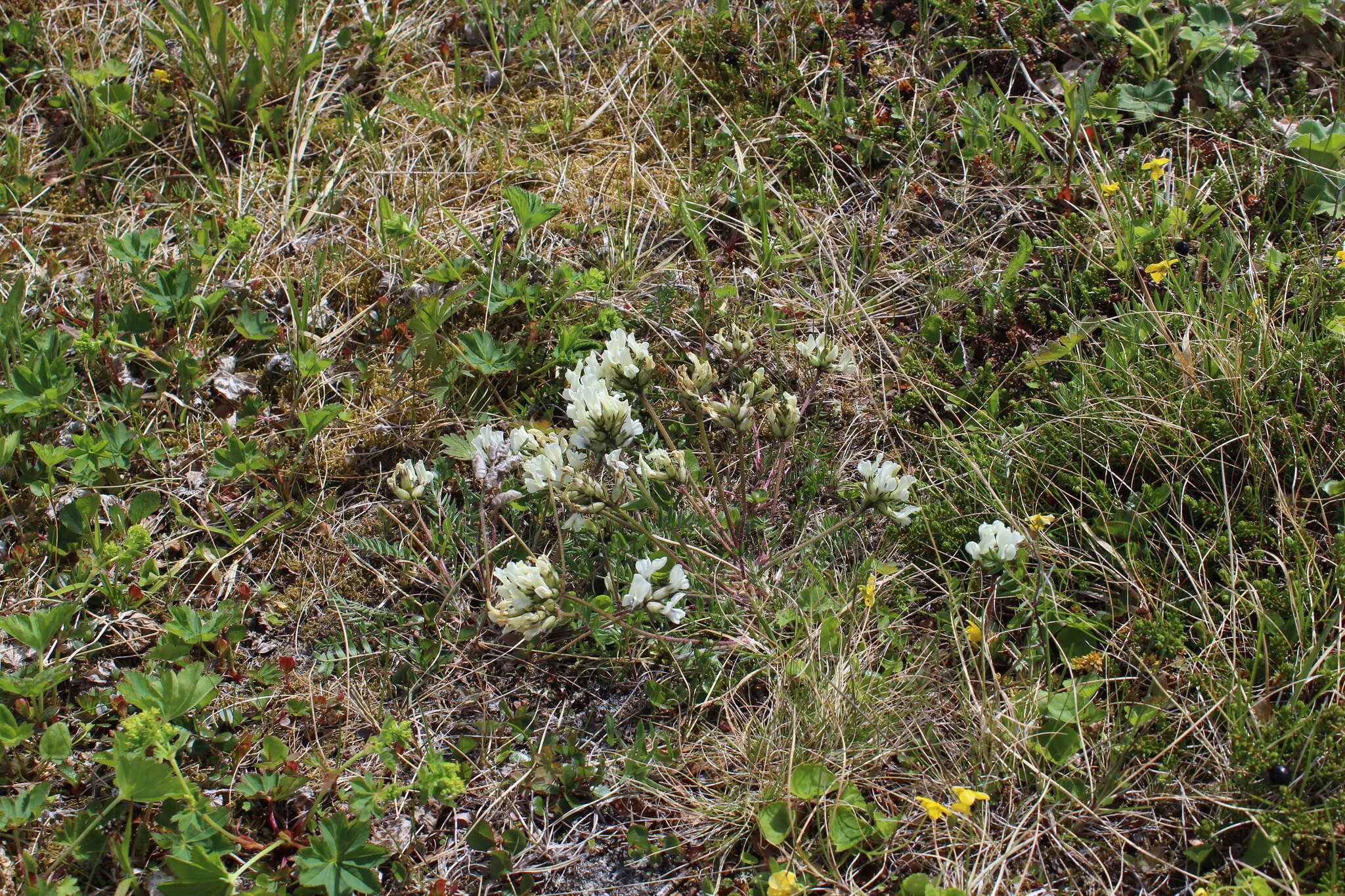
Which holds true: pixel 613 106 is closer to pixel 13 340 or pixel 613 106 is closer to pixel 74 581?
pixel 13 340

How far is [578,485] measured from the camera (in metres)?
2.40

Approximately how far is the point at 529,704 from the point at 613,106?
2363mm

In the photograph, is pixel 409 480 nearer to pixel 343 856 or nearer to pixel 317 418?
pixel 317 418

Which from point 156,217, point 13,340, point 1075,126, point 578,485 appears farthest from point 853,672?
point 156,217

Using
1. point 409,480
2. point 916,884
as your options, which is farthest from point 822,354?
point 916,884

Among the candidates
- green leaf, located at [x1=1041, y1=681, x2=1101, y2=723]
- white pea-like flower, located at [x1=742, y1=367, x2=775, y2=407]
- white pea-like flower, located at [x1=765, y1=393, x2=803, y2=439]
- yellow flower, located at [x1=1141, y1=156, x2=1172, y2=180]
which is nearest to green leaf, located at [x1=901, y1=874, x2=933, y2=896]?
green leaf, located at [x1=1041, y1=681, x2=1101, y2=723]

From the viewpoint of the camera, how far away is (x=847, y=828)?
224 centimetres

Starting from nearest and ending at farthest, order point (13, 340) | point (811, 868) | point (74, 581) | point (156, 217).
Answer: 1. point (811, 868)
2. point (74, 581)
3. point (13, 340)
4. point (156, 217)

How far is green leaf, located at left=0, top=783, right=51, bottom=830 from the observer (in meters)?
2.26

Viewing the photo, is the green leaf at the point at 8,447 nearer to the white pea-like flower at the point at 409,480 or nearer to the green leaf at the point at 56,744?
the green leaf at the point at 56,744

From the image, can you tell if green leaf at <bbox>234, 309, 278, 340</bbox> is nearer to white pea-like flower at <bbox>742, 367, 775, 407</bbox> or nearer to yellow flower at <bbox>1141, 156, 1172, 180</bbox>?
white pea-like flower at <bbox>742, 367, 775, 407</bbox>

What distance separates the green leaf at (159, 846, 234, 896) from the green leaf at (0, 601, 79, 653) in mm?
703

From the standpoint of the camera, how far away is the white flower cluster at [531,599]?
2.30 meters

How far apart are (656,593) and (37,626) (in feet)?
5.11
